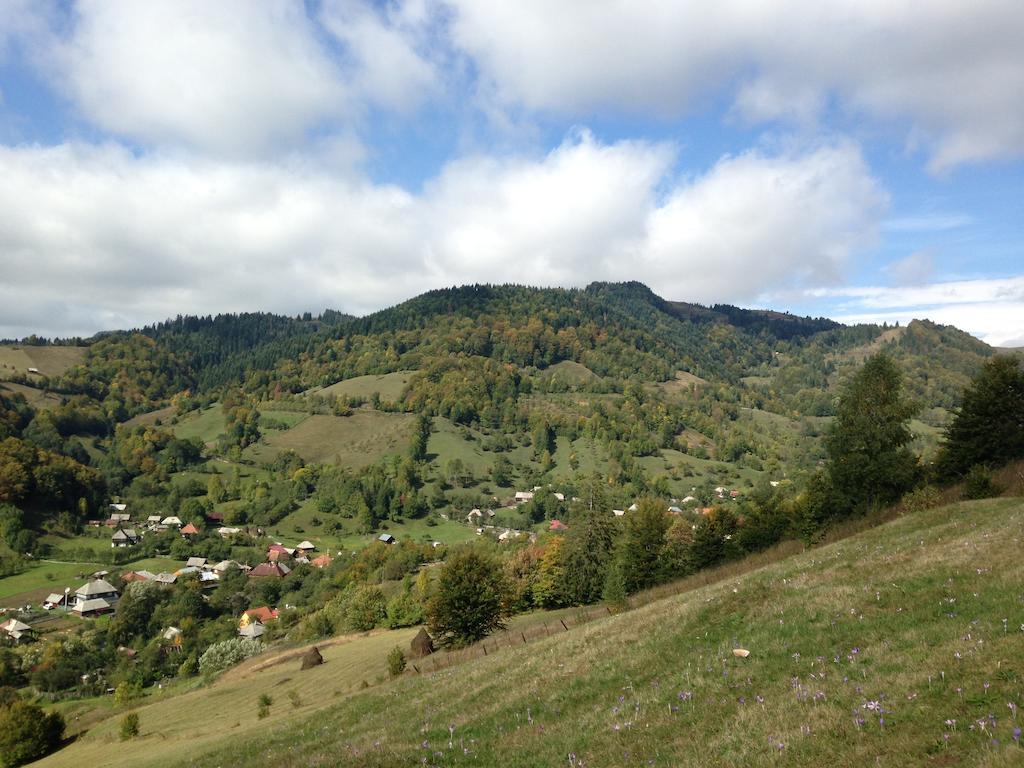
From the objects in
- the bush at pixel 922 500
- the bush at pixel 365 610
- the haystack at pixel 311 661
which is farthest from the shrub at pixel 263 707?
the bush at pixel 922 500

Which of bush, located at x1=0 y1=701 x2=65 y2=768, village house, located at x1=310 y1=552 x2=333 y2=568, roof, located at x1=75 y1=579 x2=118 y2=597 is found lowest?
village house, located at x1=310 y1=552 x2=333 y2=568

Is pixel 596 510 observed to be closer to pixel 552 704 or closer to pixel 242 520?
pixel 552 704

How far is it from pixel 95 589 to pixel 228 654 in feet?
180

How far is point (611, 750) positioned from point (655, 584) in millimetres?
47816

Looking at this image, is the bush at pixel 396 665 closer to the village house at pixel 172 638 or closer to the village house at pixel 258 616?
the village house at pixel 172 638

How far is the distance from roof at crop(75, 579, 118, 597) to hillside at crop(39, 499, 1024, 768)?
4324 inches

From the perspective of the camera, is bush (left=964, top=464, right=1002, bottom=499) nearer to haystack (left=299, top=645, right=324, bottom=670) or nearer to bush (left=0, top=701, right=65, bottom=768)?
haystack (left=299, top=645, right=324, bottom=670)

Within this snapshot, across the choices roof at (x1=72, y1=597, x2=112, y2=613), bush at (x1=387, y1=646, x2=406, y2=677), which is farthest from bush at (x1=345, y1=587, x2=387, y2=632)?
roof at (x1=72, y1=597, x2=112, y2=613)

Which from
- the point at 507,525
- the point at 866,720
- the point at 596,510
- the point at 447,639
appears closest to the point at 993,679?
the point at 866,720

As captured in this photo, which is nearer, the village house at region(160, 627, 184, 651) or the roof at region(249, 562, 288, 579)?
the village house at region(160, 627, 184, 651)

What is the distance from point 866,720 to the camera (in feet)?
30.5

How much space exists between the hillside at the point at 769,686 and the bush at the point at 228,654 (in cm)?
5799

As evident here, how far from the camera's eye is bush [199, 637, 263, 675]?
7662cm

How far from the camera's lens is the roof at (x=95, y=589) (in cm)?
10988
